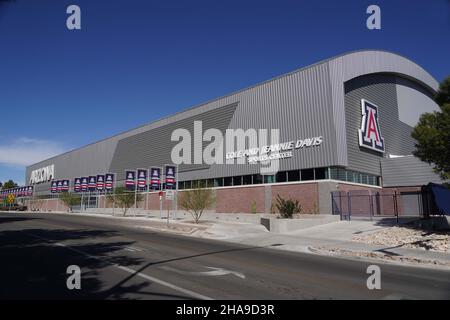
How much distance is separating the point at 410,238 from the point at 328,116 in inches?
617

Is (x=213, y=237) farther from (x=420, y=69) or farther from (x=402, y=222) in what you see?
(x=420, y=69)

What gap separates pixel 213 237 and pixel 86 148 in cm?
6141

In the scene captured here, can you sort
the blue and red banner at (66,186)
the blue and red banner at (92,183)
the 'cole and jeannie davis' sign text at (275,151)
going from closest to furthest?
the 'cole and jeannie davis' sign text at (275,151)
the blue and red banner at (92,183)
the blue and red banner at (66,186)

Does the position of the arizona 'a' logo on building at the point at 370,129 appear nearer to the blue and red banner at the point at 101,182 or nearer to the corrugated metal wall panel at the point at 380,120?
the corrugated metal wall panel at the point at 380,120

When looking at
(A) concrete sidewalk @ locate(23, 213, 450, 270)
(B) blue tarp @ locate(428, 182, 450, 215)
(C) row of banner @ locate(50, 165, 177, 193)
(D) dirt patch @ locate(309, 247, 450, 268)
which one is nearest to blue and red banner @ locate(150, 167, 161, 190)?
(C) row of banner @ locate(50, 165, 177, 193)

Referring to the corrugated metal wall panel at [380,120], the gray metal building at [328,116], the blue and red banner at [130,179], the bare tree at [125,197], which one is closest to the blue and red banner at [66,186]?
the blue and red banner at [130,179]

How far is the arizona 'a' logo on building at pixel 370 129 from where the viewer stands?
35.1m

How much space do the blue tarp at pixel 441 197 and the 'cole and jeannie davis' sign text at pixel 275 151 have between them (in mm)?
→ 9653

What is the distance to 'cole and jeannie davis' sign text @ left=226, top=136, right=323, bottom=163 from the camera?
110ft

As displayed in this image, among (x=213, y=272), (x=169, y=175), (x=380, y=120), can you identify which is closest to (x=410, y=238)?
(x=213, y=272)

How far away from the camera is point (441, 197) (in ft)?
89.1

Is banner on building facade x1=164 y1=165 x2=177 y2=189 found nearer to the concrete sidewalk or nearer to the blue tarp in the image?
the concrete sidewalk
